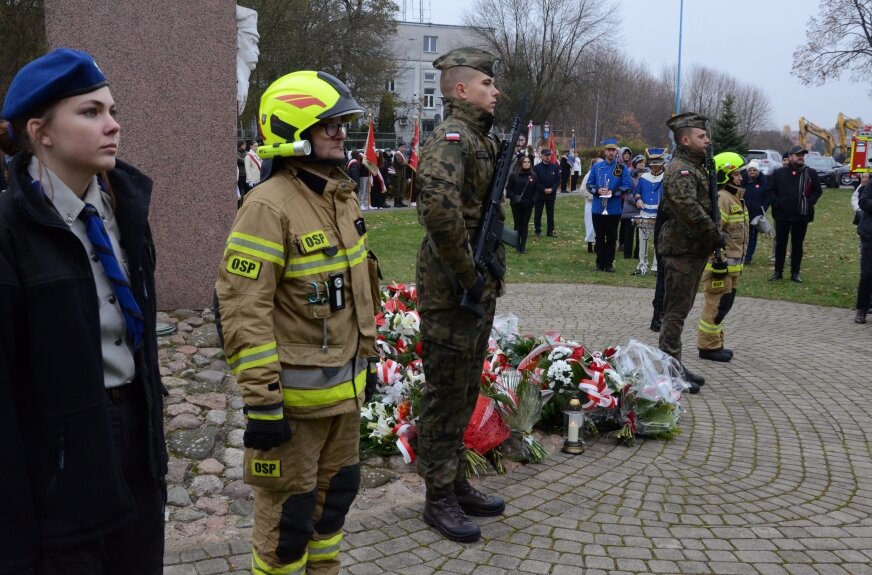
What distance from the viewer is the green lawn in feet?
43.1

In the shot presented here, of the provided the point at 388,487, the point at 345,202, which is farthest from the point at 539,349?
the point at 345,202

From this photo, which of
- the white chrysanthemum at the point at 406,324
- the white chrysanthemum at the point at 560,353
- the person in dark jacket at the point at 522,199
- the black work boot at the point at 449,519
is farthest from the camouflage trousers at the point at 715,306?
the person in dark jacket at the point at 522,199

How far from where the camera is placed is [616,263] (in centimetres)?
1605

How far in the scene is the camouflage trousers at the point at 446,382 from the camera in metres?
4.21

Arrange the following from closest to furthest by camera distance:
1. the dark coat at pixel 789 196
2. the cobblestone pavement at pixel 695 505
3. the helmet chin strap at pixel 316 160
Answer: the helmet chin strap at pixel 316 160 < the cobblestone pavement at pixel 695 505 < the dark coat at pixel 789 196

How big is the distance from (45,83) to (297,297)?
121 centimetres

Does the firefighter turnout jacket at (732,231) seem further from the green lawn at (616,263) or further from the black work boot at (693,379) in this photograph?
the green lawn at (616,263)

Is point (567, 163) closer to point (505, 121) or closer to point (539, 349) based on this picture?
point (505, 121)

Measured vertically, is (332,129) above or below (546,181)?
above

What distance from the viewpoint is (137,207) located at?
99.2 inches

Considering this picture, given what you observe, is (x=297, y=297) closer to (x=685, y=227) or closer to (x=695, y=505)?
(x=695, y=505)

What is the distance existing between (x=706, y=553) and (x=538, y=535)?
2.98 feet

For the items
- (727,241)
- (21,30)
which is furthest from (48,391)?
(21,30)

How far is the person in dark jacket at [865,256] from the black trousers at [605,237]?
15.4 feet
